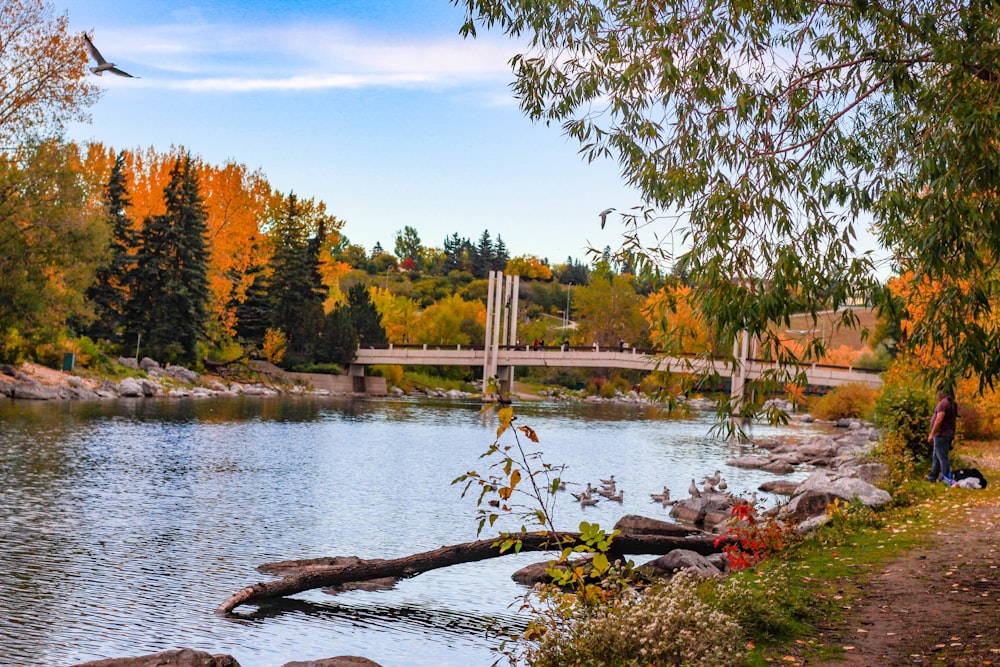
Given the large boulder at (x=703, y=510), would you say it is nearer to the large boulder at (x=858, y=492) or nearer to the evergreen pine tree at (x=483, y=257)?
the large boulder at (x=858, y=492)

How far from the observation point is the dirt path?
5.50m

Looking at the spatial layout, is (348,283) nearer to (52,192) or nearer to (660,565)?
(52,192)

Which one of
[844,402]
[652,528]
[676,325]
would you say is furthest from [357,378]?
[676,325]

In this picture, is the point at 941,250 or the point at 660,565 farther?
the point at 660,565

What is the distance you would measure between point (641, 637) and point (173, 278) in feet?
134

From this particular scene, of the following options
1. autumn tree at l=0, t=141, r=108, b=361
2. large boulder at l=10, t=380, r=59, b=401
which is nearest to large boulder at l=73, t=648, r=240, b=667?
autumn tree at l=0, t=141, r=108, b=361

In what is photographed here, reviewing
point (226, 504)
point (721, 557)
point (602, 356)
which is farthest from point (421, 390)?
point (721, 557)

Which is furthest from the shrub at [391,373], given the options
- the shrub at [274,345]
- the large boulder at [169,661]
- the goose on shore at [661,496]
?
the large boulder at [169,661]

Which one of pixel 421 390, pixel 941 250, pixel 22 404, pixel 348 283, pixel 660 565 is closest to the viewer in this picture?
pixel 941 250

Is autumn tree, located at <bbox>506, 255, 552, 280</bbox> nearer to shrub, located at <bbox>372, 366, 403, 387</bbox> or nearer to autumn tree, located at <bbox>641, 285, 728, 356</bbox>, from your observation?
shrub, located at <bbox>372, 366, 403, 387</bbox>

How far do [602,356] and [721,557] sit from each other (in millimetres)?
41365

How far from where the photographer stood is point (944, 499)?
1191cm

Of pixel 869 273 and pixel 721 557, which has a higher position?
pixel 869 273

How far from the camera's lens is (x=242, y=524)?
41.6 ft
